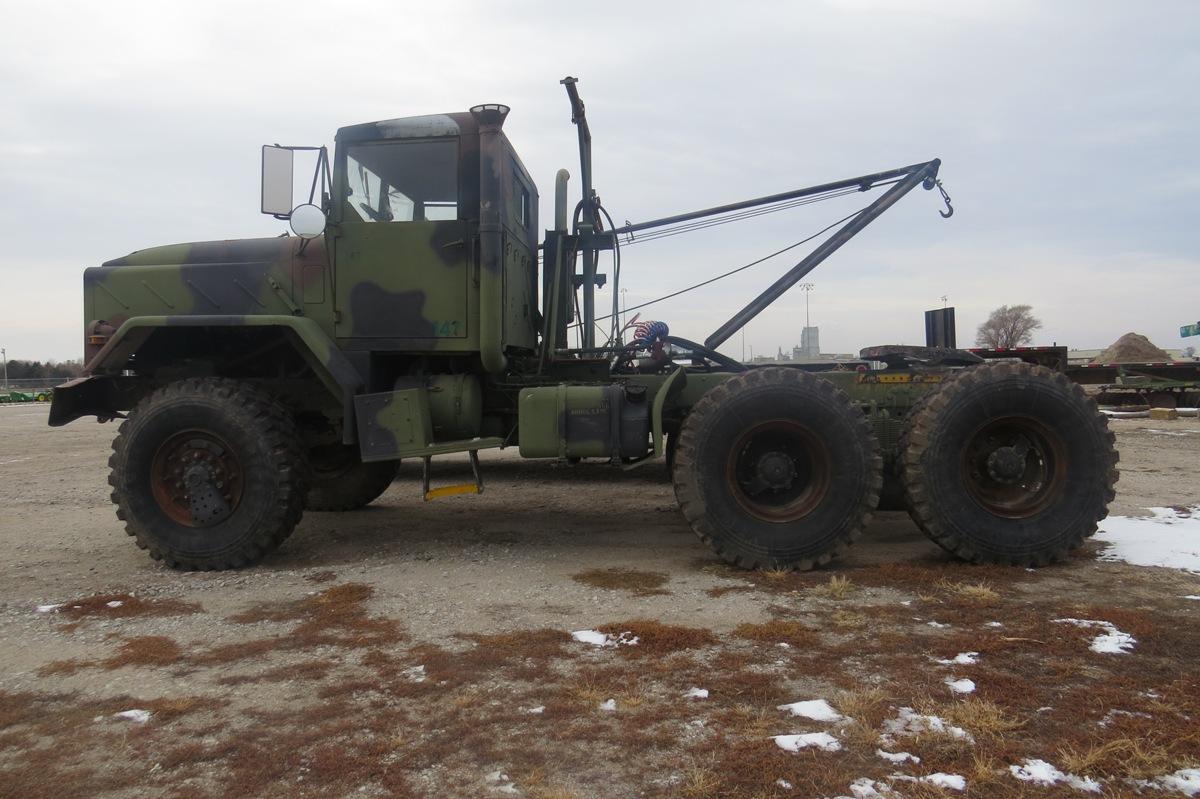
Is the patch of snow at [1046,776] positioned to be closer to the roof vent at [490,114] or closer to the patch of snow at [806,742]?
the patch of snow at [806,742]

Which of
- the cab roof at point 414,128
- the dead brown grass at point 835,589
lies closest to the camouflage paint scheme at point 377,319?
the cab roof at point 414,128

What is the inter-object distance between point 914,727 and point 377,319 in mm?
4365

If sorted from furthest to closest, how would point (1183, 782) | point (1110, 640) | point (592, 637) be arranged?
point (592, 637) < point (1110, 640) < point (1183, 782)

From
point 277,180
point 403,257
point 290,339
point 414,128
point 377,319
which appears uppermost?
point 414,128

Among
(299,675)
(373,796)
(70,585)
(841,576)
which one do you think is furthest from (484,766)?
(70,585)

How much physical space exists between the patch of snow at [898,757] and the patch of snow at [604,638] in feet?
4.40

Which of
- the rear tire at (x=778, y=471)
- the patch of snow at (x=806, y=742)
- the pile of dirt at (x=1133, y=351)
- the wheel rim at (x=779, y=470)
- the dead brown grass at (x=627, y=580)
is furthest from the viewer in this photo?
the pile of dirt at (x=1133, y=351)

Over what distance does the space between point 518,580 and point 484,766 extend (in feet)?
7.78

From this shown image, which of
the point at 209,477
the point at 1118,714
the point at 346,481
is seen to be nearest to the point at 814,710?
the point at 1118,714

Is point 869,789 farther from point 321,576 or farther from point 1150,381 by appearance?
point 1150,381

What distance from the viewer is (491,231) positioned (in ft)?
17.9

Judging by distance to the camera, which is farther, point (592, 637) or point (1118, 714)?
point (592, 637)

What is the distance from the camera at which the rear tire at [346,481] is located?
6.99 meters

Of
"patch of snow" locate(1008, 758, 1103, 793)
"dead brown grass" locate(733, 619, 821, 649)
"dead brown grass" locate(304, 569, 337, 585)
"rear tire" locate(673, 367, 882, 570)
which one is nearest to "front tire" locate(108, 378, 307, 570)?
"dead brown grass" locate(304, 569, 337, 585)
